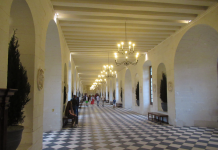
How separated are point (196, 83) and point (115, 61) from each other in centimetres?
404

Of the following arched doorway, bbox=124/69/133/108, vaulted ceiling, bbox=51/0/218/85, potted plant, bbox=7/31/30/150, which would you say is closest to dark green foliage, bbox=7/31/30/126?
potted plant, bbox=7/31/30/150

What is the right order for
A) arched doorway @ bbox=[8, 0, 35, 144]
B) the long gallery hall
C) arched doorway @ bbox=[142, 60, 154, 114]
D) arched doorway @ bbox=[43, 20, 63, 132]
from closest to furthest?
1. the long gallery hall
2. arched doorway @ bbox=[8, 0, 35, 144]
3. arched doorway @ bbox=[43, 20, 63, 132]
4. arched doorway @ bbox=[142, 60, 154, 114]

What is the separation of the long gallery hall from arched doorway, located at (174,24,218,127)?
0.04 meters

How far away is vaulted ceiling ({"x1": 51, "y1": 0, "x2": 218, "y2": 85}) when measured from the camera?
530 cm

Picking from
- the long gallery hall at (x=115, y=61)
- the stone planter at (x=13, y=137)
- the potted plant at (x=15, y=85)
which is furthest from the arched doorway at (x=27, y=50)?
the stone planter at (x=13, y=137)

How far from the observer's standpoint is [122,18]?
6.25m

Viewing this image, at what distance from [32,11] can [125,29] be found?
4368mm

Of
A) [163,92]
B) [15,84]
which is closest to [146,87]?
[163,92]

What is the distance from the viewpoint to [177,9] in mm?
5625

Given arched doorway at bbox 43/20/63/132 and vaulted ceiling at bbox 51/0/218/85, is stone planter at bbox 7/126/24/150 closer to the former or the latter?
vaulted ceiling at bbox 51/0/218/85

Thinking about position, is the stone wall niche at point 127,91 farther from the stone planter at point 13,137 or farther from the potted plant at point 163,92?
the stone planter at point 13,137

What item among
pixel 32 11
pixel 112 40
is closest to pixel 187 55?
pixel 112 40

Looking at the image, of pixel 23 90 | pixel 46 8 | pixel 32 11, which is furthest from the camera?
pixel 46 8

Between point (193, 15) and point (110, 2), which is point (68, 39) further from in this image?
point (193, 15)
